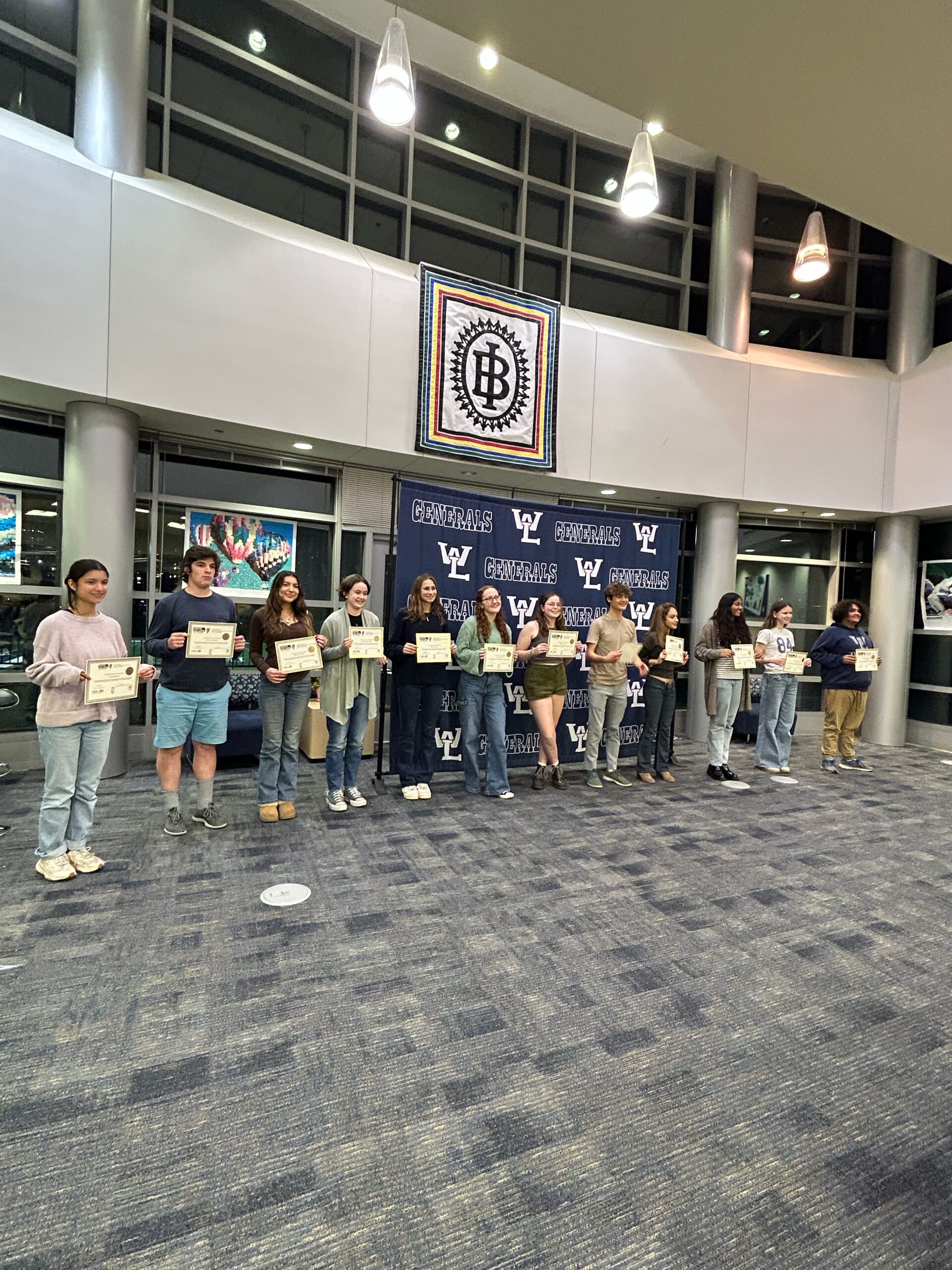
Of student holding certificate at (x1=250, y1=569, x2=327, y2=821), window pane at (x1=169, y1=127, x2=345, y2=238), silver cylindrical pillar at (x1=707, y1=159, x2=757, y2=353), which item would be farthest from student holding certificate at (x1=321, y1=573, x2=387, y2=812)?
silver cylindrical pillar at (x1=707, y1=159, x2=757, y2=353)

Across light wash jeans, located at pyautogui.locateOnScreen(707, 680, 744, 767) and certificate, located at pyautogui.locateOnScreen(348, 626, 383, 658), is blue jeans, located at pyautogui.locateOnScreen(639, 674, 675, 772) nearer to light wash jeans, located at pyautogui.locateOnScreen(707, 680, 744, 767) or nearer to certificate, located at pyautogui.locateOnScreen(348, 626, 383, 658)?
light wash jeans, located at pyautogui.locateOnScreen(707, 680, 744, 767)

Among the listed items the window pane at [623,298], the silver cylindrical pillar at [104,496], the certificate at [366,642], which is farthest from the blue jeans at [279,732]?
the window pane at [623,298]

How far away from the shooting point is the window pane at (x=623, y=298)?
7.33 metres

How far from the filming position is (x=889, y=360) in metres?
8.07

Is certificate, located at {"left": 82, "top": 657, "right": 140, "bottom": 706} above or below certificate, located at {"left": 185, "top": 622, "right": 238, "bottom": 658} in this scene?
below

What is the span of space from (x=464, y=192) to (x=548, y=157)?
1.27m

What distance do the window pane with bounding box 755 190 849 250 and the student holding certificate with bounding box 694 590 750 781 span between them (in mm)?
5855

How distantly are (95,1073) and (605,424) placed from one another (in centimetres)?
688

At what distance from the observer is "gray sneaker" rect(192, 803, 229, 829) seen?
3.95m

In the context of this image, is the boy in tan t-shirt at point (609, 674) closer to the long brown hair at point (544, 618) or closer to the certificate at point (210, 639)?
the long brown hair at point (544, 618)

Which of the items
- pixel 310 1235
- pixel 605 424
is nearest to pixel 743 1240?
pixel 310 1235

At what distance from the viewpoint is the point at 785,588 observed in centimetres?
865

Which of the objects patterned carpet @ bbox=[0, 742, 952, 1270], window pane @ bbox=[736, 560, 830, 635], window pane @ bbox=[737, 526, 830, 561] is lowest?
patterned carpet @ bbox=[0, 742, 952, 1270]

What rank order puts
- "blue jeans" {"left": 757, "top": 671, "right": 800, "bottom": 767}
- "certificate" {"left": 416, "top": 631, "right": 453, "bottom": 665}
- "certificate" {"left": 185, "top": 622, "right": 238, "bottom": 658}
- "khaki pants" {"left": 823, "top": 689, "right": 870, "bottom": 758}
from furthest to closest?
"khaki pants" {"left": 823, "top": 689, "right": 870, "bottom": 758}, "blue jeans" {"left": 757, "top": 671, "right": 800, "bottom": 767}, "certificate" {"left": 416, "top": 631, "right": 453, "bottom": 665}, "certificate" {"left": 185, "top": 622, "right": 238, "bottom": 658}
